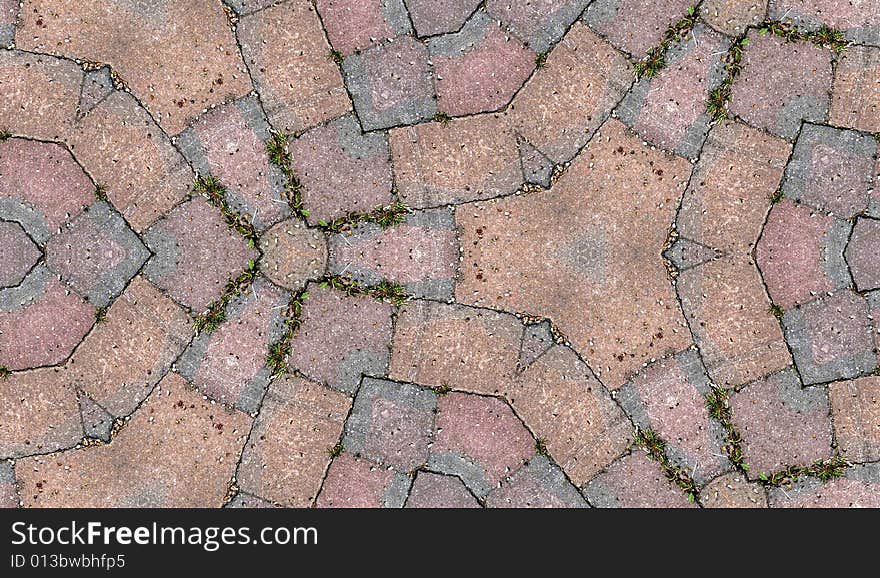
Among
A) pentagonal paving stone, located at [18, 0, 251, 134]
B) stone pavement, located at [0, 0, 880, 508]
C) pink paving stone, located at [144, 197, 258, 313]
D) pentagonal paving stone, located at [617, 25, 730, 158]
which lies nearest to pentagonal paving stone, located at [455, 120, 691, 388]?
stone pavement, located at [0, 0, 880, 508]

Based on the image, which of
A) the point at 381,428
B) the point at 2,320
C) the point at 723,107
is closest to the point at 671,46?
the point at 723,107

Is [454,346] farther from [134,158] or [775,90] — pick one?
[775,90]

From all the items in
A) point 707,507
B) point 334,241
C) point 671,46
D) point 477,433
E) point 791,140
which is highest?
point 671,46

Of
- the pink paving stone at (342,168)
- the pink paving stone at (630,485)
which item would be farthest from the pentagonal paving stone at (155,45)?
the pink paving stone at (630,485)

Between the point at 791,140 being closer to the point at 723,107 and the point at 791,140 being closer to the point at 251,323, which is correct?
the point at 723,107

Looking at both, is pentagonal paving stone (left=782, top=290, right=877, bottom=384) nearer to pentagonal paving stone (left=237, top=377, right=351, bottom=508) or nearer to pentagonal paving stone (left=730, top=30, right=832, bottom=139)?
pentagonal paving stone (left=730, top=30, right=832, bottom=139)

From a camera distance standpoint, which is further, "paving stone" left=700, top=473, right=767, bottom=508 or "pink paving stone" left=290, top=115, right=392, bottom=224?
"paving stone" left=700, top=473, right=767, bottom=508
